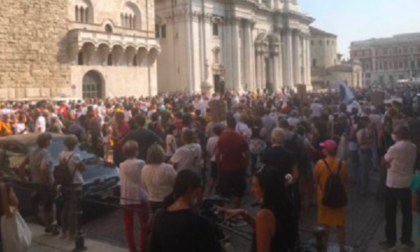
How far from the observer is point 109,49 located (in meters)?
33.8

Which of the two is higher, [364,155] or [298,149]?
[298,149]

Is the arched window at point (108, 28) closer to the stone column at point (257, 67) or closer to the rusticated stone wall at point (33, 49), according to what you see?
the rusticated stone wall at point (33, 49)

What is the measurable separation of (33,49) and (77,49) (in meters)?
3.08

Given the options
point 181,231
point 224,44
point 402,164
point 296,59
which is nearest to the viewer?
point 181,231

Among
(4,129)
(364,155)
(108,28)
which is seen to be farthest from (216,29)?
(364,155)

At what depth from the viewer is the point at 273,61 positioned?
60.5 m

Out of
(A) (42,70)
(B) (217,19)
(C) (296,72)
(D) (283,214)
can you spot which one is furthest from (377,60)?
(D) (283,214)

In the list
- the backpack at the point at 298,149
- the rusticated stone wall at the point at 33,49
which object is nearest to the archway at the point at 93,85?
the rusticated stone wall at the point at 33,49

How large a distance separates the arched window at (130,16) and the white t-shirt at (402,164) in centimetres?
3227

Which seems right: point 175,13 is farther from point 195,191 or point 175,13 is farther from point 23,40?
point 195,191

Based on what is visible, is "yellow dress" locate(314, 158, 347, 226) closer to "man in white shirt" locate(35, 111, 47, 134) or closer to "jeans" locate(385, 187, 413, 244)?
"jeans" locate(385, 187, 413, 244)

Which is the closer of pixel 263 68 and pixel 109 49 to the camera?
pixel 109 49

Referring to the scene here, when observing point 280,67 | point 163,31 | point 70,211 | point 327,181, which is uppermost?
point 163,31

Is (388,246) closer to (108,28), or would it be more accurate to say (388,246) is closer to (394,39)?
(108,28)
